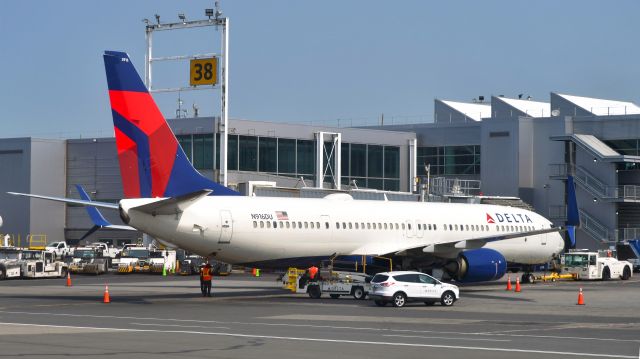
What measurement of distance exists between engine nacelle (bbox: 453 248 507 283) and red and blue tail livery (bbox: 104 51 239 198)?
525 inches

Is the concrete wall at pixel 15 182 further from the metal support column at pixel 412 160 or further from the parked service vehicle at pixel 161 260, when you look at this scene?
the metal support column at pixel 412 160

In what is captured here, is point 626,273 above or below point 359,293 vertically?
above

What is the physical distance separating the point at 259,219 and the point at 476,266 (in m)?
10.2

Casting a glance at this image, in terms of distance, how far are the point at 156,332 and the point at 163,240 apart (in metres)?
12.4

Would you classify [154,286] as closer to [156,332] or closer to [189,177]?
[189,177]

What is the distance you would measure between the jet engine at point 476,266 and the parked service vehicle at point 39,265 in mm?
27818

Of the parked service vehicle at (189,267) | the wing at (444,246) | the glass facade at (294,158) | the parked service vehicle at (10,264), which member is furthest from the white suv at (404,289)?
the glass facade at (294,158)

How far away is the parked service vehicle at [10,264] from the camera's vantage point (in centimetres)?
6344

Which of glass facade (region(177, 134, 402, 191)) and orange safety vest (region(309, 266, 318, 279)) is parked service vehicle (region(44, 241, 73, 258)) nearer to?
glass facade (region(177, 134, 402, 191))

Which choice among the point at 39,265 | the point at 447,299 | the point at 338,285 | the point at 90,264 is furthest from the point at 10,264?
the point at 447,299

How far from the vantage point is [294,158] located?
8962 centimetres

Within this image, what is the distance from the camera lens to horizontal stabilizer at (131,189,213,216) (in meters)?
38.3

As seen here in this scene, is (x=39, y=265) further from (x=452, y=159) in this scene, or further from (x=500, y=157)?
(x=452, y=159)

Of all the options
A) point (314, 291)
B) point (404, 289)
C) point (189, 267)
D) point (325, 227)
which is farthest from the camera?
point (189, 267)
